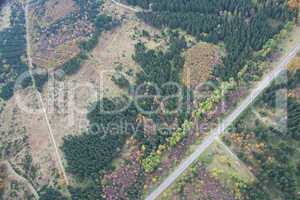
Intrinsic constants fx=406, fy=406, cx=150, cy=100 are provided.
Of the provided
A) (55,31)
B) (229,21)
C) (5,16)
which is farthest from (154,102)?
(5,16)

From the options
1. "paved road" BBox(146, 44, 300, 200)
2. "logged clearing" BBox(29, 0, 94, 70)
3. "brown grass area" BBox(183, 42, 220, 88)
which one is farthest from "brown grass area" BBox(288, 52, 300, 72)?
"logged clearing" BBox(29, 0, 94, 70)

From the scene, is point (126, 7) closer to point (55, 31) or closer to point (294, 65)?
point (55, 31)

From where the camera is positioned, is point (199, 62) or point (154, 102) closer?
point (154, 102)

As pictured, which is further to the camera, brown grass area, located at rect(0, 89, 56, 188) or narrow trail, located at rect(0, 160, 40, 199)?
brown grass area, located at rect(0, 89, 56, 188)

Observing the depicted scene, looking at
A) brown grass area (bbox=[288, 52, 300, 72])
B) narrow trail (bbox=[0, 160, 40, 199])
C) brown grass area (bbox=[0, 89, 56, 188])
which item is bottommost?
narrow trail (bbox=[0, 160, 40, 199])

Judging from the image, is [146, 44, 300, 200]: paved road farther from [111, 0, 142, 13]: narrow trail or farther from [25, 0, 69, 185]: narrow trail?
[111, 0, 142, 13]: narrow trail

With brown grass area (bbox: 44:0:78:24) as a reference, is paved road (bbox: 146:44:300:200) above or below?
below

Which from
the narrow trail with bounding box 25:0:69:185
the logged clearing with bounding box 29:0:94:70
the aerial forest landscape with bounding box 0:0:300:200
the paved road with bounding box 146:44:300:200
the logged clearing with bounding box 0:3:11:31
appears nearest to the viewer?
the aerial forest landscape with bounding box 0:0:300:200

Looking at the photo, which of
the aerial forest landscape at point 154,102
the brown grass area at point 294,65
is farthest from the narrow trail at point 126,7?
the brown grass area at point 294,65
